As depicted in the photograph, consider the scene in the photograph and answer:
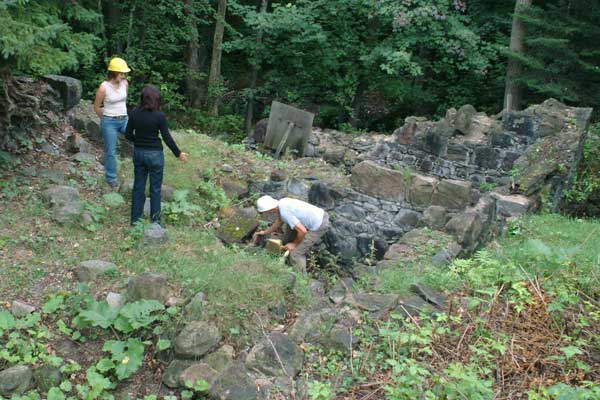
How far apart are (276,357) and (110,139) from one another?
3.92 meters

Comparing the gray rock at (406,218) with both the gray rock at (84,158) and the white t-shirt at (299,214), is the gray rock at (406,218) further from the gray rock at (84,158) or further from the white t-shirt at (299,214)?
the gray rock at (84,158)

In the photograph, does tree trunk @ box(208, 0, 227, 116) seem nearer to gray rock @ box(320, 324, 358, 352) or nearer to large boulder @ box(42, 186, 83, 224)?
large boulder @ box(42, 186, 83, 224)

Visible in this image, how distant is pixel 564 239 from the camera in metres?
7.17

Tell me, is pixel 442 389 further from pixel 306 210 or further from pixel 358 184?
pixel 358 184

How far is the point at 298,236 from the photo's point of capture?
6898 mm

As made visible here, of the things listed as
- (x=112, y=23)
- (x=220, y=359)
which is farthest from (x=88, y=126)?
(x=112, y=23)

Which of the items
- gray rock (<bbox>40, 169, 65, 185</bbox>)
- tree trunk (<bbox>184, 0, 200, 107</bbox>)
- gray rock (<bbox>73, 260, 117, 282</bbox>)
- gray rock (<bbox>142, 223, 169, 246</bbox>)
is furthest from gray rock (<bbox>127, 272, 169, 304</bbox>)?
tree trunk (<bbox>184, 0, 200, 107</bbox>)

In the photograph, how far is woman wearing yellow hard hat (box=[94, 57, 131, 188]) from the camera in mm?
6637

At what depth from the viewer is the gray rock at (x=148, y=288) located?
4672 millimetres

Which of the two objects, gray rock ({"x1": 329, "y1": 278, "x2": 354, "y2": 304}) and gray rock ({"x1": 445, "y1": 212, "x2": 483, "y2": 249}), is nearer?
gray rock ({"x1": 329, "y1": 278, "x2": 354, "y2": 304})

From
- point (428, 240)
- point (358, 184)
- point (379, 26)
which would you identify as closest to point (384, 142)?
point (358, 184)

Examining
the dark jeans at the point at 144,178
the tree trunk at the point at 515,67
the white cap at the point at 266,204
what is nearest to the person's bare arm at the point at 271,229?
the white cap at the point at 266,204

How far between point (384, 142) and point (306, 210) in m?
4.10

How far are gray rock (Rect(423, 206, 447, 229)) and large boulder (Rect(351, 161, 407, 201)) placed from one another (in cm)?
92
